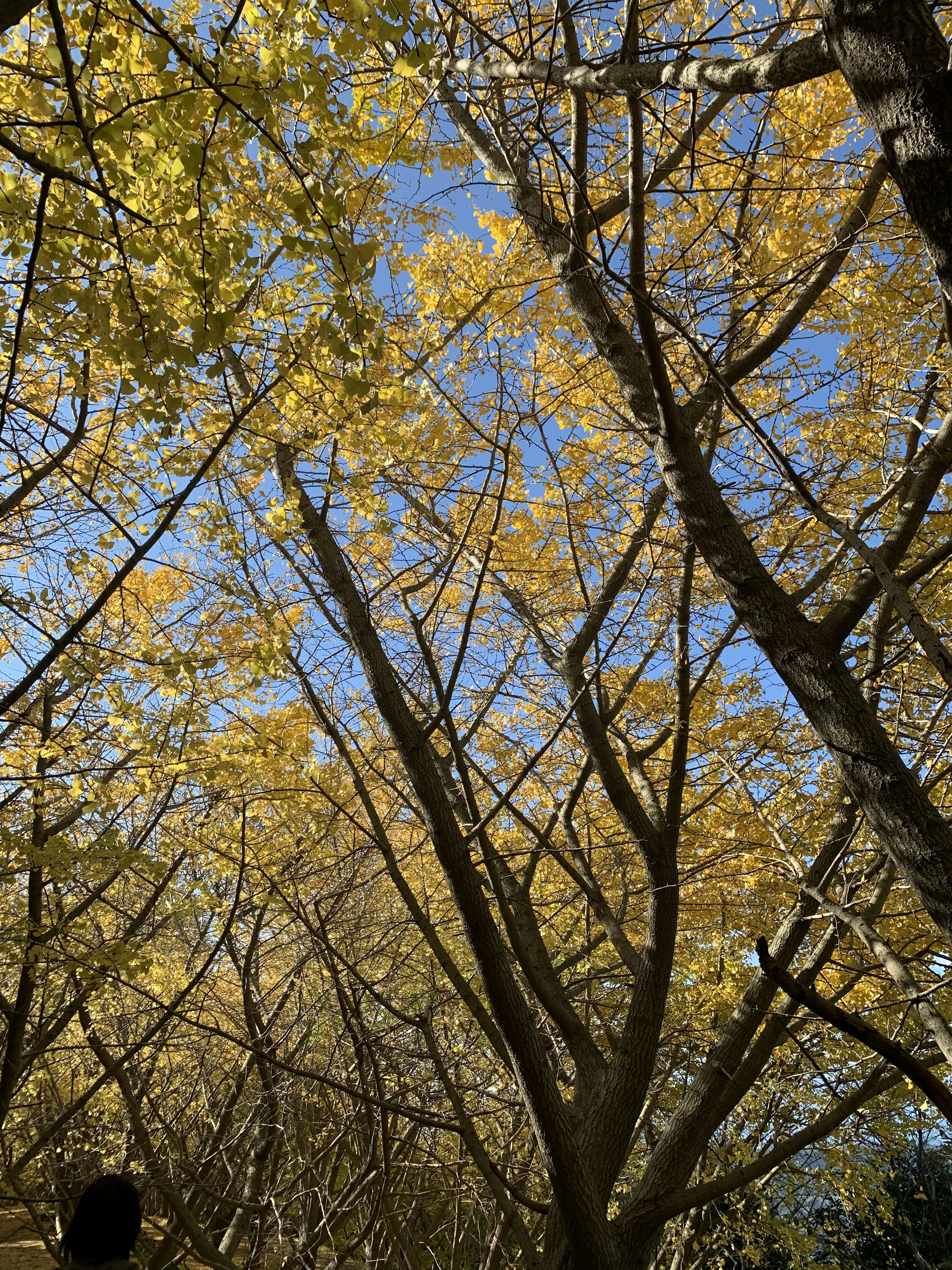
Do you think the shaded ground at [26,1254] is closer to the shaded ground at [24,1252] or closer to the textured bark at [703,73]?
the shaded ground at [24,1252]

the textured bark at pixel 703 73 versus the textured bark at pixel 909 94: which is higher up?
the textured bark at pixel 703 73

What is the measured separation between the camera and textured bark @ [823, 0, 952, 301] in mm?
1392

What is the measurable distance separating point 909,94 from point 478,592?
177cm

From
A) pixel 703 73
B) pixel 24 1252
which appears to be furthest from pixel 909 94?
pixel 24 1252

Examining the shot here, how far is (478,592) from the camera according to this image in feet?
9.16

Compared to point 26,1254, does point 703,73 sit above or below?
A: above

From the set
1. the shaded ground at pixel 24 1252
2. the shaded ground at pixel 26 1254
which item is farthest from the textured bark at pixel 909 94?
the shaded ground at pixel 24 1252

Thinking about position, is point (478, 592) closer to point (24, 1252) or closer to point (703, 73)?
point (703, 73)

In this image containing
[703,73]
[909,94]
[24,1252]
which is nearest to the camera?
[909,94]

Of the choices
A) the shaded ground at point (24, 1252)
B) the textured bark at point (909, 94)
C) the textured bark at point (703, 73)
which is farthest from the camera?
the shaded ground at point (24, 1252)

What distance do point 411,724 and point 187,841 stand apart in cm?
267

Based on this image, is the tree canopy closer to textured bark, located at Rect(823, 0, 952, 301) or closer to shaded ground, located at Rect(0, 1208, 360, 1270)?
textured bark, located at Rect(823, 0, 952, 301)

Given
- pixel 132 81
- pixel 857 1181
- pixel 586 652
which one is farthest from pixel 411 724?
pixel 857 1181

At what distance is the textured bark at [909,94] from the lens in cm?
139
